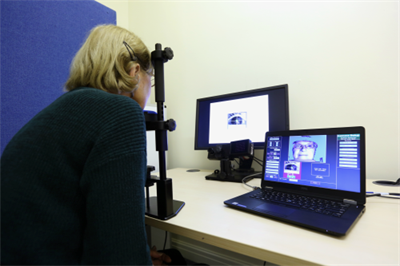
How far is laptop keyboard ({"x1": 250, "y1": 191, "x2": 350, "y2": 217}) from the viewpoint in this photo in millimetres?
582

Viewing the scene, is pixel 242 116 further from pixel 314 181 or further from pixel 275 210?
pixel 275 210

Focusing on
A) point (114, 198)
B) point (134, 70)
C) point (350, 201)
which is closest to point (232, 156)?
point (350, 201)

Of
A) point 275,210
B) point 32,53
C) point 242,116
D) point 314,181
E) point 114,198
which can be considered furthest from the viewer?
point 242,116

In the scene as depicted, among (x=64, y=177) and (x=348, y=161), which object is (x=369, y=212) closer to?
(x=348, y=161)

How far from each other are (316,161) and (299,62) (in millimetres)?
683

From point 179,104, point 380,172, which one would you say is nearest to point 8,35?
point 179,104

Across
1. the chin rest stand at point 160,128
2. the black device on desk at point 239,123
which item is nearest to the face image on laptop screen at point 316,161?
the black device on desk at point 239,123

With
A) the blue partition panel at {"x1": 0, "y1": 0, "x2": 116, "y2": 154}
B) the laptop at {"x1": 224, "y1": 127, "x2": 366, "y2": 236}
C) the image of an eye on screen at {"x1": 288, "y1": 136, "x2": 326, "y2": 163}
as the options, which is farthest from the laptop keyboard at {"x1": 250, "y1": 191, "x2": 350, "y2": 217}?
the blue partition panel at {"x1": 0, "y1": 0, "x2": 116, "y2": 154}

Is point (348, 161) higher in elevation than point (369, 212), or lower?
higher

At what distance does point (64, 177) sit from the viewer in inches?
16.4

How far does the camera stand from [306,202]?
65cm

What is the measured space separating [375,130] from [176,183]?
3.28 ft

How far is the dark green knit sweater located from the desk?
0.61ft

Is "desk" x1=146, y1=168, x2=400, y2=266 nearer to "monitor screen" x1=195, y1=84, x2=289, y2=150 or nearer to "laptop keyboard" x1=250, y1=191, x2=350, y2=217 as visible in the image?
"laptop keyboard" x1=250, y1=191, x2=350, y2=217
